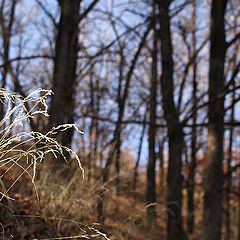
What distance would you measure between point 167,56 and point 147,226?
758cm

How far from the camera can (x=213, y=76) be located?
5.36 m

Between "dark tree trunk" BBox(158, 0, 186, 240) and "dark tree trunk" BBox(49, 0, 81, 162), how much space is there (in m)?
1.52

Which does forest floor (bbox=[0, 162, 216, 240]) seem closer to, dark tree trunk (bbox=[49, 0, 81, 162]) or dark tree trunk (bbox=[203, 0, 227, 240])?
dark tree trunk (bbox=[49, 0, 81, 162])

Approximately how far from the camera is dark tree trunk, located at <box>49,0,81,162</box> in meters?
4.81

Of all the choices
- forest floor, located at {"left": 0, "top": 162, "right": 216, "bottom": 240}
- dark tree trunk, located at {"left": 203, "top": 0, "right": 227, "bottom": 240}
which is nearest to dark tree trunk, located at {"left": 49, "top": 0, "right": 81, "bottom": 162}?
forest floor, located at {"left": 0, "top": 162, "right": 216, "bottom": 240}

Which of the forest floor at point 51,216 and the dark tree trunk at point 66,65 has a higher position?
the dark tree trunk at point 66,65

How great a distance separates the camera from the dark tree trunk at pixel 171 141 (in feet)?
17.0

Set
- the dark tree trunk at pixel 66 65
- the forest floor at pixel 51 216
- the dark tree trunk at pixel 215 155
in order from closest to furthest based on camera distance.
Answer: the forest floor at pixel 51 216
the dark tree trunk at pixel 66 65
the dark tree trunk at pixel 215 155

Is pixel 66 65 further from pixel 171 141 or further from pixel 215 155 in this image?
pixel 215 155

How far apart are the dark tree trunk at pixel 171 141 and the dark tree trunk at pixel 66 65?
4.98 ft

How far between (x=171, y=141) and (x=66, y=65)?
2087 millimetres

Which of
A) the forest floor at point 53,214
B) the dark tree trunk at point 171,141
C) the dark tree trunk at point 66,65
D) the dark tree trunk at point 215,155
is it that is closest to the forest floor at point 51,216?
the forest floor at point 53,214

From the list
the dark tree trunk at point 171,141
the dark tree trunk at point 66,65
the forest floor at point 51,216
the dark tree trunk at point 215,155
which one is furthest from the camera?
the dark tree trunk at point 171,141

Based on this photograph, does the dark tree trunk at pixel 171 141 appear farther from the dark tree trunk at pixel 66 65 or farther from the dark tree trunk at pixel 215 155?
the dark tree trunk at pixel 66 65
